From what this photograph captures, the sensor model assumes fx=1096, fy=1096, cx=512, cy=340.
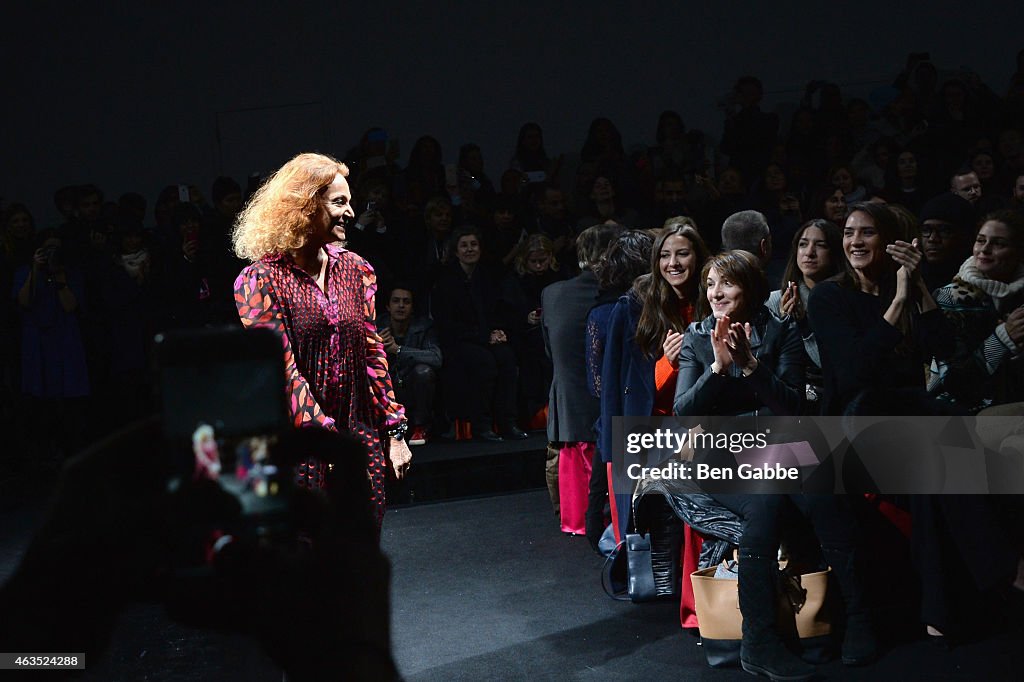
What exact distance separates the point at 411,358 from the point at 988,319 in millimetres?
3119

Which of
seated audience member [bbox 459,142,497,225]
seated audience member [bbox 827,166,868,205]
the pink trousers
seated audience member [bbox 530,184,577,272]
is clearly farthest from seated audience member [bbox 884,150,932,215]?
the pink trousers

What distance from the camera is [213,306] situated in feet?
12.2

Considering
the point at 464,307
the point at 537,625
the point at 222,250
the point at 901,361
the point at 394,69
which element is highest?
the point at 394,69

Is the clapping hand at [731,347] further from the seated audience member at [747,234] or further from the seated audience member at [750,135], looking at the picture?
the seated audience member at [750,135]

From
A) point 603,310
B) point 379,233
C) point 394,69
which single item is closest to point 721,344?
point 603,310

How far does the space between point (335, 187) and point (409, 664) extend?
1.51m

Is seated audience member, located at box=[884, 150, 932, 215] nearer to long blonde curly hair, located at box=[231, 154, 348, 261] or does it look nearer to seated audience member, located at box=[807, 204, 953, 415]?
seated audience member, located at box=[807, 204, 953, 415]

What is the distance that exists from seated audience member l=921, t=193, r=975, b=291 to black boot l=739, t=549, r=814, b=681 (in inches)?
61.0

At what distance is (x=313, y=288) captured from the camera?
225cm

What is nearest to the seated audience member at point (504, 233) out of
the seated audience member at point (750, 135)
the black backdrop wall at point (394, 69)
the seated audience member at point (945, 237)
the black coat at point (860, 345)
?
the black backdrop wall at point (394, 69)

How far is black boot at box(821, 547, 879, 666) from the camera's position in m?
2.94

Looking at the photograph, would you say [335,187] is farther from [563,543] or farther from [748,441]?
[563,543]

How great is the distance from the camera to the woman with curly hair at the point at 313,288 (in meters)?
2.17

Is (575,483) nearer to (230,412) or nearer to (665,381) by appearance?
(665,381)
